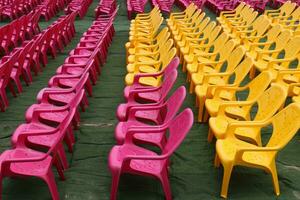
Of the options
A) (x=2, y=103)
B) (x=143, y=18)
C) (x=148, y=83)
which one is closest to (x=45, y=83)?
(x=2, y=103)

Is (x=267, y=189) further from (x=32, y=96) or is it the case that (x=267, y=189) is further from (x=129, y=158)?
(x=32, y=96)

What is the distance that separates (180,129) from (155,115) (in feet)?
3.42

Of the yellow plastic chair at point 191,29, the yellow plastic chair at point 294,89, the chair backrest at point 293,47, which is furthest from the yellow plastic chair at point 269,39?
the yellow plastic chair at point 294,89

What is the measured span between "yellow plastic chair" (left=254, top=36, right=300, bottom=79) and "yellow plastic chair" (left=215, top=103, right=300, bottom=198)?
5.21 feet

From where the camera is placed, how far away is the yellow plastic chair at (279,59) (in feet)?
15.4

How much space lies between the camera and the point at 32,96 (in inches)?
206

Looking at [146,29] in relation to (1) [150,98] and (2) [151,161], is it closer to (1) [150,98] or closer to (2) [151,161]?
(1) [150,98]

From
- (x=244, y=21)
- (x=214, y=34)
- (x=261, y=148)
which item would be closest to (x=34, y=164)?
(x=261, y=148)

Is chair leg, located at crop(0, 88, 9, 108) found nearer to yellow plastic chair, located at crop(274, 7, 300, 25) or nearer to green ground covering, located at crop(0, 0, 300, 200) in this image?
green ground covering, located at crop(0, 0, 300, 200)

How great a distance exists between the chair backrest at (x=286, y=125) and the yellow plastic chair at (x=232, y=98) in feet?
1.60

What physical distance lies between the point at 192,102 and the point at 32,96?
2.27 meters

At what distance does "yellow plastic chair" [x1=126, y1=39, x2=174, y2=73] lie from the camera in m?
4.91

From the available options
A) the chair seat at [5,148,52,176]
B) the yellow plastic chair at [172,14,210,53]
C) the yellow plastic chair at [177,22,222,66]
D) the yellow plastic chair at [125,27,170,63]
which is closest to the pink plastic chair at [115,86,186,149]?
the chair seat at [5,148,52,176]

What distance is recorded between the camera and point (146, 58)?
548 cm
